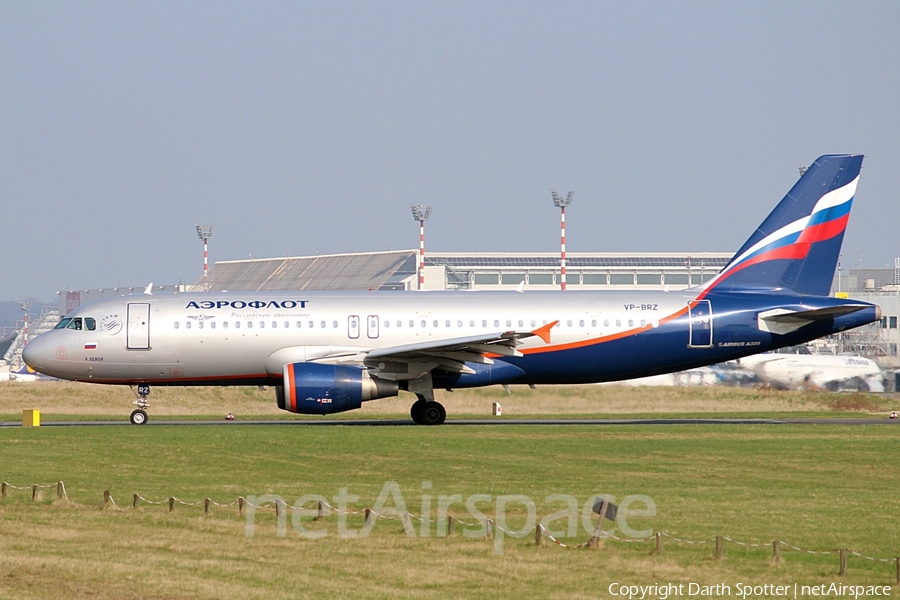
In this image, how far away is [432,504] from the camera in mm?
19766

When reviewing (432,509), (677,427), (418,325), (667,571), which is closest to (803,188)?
(677,427)

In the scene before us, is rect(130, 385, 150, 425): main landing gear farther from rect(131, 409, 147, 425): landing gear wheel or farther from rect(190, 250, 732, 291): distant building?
rect(190, 250, 732, 291): distant building

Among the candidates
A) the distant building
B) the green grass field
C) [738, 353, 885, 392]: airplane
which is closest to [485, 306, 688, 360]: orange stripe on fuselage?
the green grass field

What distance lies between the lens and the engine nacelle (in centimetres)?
3478

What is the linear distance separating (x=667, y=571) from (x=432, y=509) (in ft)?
18.3

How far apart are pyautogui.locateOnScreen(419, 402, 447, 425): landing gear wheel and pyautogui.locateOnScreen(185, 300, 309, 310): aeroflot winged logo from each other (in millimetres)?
5001

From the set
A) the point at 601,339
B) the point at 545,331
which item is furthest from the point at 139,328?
the point at 601,339

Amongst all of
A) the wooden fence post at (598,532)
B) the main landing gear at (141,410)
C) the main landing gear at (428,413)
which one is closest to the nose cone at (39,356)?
the main landing gear at (141,410)

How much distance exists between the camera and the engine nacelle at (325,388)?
34781 millimetres

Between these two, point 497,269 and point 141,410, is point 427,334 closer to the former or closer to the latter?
point 141,410

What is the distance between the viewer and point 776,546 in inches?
585

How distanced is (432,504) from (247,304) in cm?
1944

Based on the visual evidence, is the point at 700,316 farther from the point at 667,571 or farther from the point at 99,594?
the point at 99,594

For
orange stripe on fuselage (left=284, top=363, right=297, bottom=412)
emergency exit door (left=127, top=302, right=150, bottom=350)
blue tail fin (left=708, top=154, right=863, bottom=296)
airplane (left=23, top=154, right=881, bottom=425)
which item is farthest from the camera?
blue tail fin (left=708, top=154, right=863, bottom=296)
